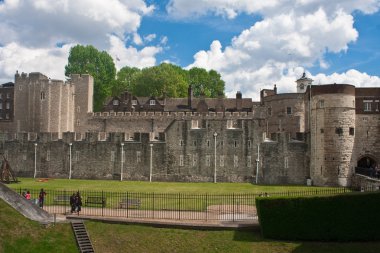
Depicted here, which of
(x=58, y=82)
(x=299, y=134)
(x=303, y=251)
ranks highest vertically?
(x=58, y=82)

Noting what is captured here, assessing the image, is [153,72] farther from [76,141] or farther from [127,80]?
[76,141]

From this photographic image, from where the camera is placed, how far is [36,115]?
6322cm

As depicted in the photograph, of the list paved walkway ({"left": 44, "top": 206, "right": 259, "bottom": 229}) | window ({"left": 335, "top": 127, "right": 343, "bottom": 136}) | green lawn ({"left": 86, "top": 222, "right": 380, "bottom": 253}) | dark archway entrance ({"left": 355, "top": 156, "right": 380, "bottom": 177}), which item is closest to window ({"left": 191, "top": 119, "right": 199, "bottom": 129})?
window ({"left": 335, "top": 127, "right": 343, "bottom": 136})

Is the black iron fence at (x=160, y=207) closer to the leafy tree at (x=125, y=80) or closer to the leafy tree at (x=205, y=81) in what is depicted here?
the leafy tree at (x=125, y=80)

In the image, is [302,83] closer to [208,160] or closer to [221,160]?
[221,160]

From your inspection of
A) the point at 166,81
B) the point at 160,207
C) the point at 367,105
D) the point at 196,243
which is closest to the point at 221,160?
the point at 367,105

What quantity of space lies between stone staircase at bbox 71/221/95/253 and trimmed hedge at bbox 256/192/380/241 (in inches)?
366

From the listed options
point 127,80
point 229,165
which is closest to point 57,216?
point 229,165

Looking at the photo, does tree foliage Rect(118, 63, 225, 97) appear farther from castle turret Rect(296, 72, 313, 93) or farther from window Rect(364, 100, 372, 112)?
window Rect(364, 100, 372, 112)

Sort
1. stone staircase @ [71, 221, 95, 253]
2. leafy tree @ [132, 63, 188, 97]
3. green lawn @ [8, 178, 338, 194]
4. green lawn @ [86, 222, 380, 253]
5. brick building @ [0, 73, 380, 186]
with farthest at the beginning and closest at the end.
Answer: leafy tree @ [132, 63, 188, 97], brick building @ [0, 73, 380, 186], green lawn @ [8, 178, 338, 194], green lawn @ [86, 222, 380, 253], stone staircase @ [71, 221, 95, 253]

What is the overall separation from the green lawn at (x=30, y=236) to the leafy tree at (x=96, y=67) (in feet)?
220

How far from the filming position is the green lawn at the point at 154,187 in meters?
39.1

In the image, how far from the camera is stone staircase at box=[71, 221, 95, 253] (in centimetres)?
2330

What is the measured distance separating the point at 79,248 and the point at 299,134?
2911 cm
